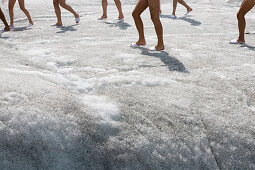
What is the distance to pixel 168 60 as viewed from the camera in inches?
144

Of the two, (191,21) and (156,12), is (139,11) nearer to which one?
(156,12)

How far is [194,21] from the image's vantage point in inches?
289

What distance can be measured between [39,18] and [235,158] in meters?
7.83

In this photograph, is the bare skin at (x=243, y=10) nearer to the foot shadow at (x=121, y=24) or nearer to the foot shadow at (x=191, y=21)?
the foot shadow at (x=191, y=21)

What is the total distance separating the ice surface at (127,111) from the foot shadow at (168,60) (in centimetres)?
1

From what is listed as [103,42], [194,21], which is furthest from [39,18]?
[194,21]

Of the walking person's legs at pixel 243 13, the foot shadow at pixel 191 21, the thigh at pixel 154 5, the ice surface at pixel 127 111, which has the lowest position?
the ice surface at pixel 127 111

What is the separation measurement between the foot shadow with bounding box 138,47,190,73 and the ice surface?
0.05 ft

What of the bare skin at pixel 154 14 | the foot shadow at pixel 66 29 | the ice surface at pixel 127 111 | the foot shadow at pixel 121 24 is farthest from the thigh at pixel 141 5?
the foot shadow at pixel 66 29

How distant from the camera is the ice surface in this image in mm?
1855

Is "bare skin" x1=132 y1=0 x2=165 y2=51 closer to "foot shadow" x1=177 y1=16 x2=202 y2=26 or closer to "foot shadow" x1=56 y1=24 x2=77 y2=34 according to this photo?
"foot shadow" x1=56 y1=24 x2=77 y2=34

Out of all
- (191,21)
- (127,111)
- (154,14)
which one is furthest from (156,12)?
(191,21)

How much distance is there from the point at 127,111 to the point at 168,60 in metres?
1.66

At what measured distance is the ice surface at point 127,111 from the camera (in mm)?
1855
